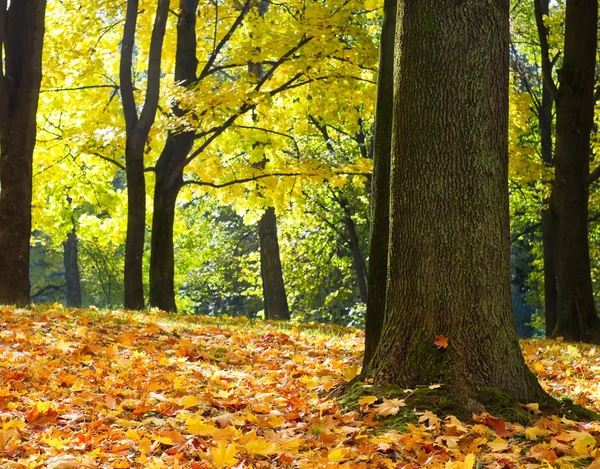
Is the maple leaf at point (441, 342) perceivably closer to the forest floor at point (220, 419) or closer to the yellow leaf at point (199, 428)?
the forest floor at point (220, 419)

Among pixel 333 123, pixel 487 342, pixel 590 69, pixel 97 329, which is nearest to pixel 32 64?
pixel 97 329

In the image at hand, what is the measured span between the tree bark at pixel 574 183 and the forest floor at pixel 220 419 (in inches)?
194

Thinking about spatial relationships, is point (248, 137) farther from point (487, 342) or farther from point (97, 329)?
point (487, 342)

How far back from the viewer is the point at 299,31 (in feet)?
38.4

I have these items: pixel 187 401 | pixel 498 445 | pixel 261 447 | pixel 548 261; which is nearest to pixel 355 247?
pixel 548 261

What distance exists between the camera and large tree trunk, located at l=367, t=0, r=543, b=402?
4539mm

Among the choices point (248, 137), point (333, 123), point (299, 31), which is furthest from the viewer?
point (333, 123)

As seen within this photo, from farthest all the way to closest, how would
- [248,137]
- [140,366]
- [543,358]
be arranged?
[248,137]
[543,358]
[140,366]

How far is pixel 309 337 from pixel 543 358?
2729 mm

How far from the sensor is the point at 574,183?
38.3ft

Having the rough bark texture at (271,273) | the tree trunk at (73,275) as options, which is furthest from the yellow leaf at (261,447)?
the tree trunk at (73,275)

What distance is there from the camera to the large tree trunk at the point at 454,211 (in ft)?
14.9

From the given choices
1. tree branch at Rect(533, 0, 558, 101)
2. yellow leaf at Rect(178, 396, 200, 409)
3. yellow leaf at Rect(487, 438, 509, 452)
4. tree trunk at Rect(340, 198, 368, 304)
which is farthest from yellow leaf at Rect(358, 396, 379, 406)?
tree trunk at Rect(340, 198, 368, 304)

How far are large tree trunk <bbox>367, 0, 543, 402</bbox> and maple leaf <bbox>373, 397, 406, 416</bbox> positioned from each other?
9.9 inches
